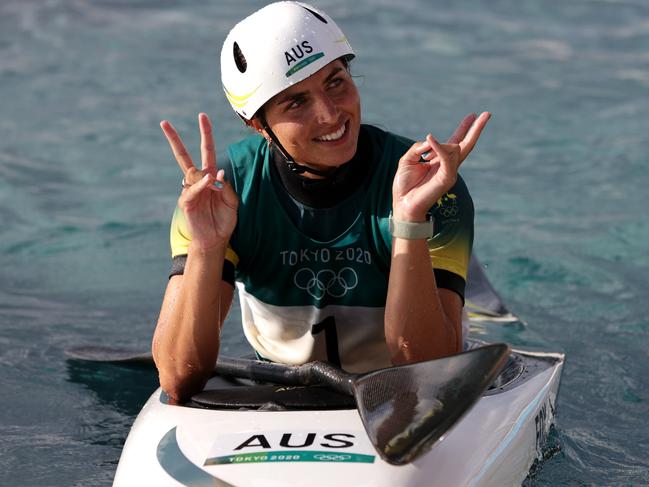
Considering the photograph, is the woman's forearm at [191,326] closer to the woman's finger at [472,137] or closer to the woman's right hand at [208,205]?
the woman's right hand at [208,205]

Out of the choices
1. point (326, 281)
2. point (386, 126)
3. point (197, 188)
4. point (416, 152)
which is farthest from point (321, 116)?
point (386, 126)

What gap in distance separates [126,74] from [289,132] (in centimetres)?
671

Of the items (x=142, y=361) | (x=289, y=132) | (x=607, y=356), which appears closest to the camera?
(x=289, y=132)

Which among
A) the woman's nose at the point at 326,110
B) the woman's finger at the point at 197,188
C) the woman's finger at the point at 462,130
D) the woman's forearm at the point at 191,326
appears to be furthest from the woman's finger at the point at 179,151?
the woman's finger at the point at 462,130

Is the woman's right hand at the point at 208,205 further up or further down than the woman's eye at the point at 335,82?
further down

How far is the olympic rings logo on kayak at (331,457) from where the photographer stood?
3.06m

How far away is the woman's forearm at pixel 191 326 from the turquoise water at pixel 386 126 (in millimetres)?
635

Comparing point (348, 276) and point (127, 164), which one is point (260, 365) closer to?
point (348, 276)

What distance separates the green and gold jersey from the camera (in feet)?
11.7

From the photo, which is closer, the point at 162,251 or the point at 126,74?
the point at 162,251

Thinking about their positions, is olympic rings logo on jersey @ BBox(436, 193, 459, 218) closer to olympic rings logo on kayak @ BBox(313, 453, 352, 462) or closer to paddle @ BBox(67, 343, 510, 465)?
paddle @ BBox(67, 343, 510, 465)

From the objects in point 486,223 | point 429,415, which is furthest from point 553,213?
point 429,415

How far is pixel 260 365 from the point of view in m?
3.74

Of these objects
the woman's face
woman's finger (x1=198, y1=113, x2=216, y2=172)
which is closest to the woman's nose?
the woman's face
